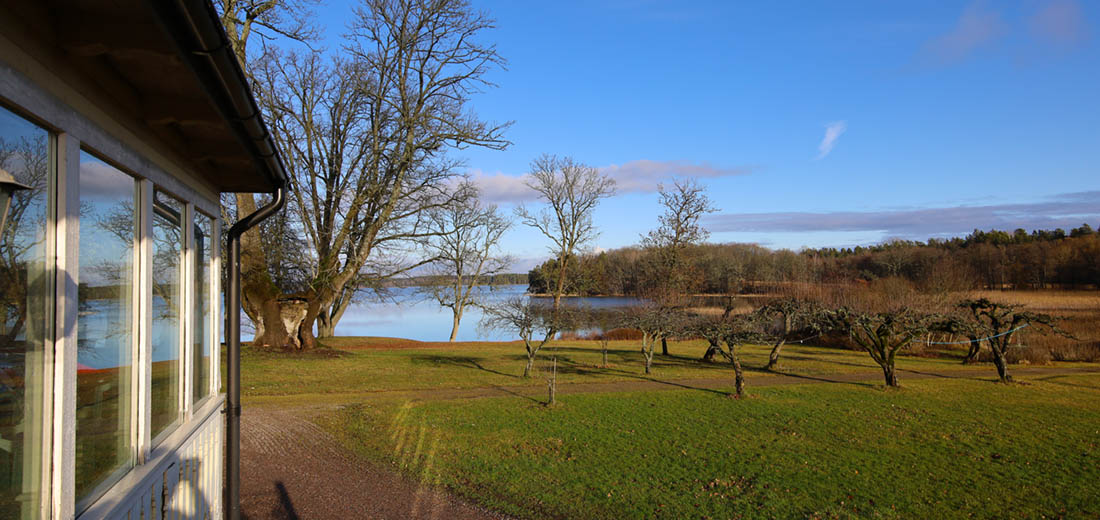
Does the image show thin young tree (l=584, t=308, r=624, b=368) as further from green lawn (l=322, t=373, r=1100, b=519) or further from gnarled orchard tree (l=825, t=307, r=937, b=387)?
gnarled orchard tree (l=825, t=307, r=937, b=387)

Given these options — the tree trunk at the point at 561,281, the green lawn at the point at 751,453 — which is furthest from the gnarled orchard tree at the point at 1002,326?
the tree trunk at the point at 561,281

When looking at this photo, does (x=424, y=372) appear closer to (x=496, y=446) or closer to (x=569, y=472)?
(x=496, y=446)

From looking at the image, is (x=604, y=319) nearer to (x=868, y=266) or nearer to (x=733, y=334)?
(x=733, y=334)

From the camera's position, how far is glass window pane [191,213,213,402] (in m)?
3.82

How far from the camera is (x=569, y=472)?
24.2 ft

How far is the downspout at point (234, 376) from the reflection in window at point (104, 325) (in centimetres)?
113

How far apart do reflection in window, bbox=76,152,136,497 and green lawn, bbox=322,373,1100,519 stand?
425 centimetres

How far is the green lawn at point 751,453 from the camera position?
6.35m

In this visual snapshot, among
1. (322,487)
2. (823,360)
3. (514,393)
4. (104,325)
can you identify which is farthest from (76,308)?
(823,360)

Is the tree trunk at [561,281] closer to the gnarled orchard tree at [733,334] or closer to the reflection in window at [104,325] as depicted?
the gnarled orchard tree at [733,334]

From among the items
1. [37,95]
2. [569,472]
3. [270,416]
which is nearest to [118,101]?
[37,95]

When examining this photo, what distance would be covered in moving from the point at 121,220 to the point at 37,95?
869mm

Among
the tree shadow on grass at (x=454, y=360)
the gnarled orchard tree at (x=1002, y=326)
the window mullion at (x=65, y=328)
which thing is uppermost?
the window mullion at (x=65, y=328)

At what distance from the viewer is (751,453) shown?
8289 mm
